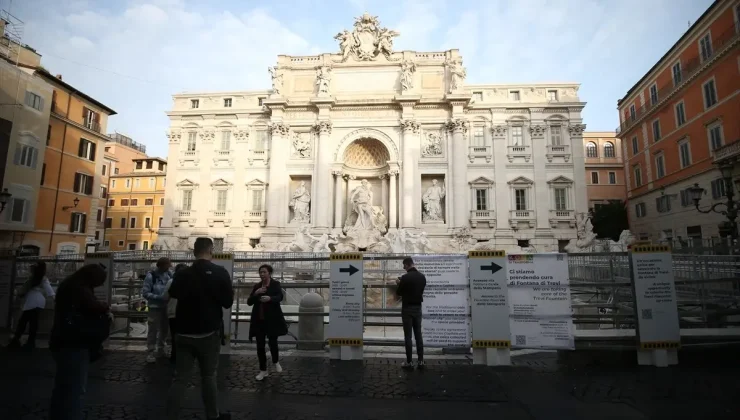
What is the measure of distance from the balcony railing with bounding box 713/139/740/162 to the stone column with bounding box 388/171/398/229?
1877cm

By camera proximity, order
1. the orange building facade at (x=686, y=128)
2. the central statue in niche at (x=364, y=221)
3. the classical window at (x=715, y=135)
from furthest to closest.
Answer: the central statue in niche at (x=364, y=221) → the classical window at (x=715, y=135) → the orange building facade at (x=686, y=128)

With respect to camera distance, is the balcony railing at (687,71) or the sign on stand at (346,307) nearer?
the sign on stand at (346,307)

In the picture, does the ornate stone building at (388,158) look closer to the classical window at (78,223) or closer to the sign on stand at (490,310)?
the classical window at (78,223)

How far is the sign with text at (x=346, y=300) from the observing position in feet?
20.9

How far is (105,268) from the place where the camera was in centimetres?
708

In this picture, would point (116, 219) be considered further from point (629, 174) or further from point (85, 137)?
point (629, 174)

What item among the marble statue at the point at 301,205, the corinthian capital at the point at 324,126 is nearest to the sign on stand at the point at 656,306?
the marble statue at the point at 301,205

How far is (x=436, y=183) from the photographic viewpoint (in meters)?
27.2

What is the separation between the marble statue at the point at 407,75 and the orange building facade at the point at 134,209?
2997 centimetres

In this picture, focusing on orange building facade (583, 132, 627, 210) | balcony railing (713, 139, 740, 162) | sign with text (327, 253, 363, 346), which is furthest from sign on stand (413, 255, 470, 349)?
orange building facade (583, 132, 627, 210)

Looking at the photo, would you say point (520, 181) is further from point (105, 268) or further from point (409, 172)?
point (105, 268)

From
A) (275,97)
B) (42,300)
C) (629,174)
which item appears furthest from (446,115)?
(42,300)

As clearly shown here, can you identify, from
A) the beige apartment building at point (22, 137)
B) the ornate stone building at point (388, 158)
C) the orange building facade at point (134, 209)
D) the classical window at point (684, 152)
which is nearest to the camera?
the beige apartment building at point (22, 137)

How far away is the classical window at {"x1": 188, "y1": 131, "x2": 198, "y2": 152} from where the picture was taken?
99.5 feet
